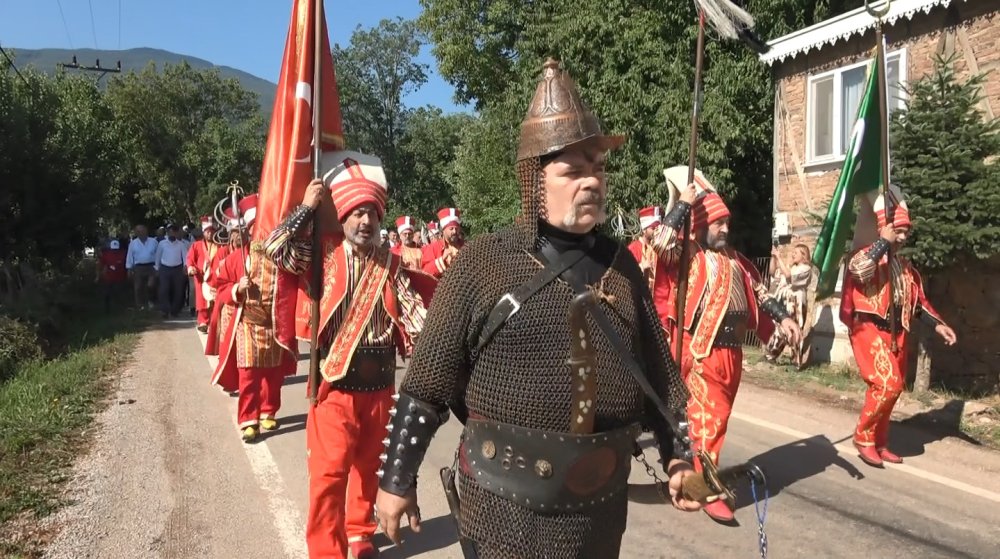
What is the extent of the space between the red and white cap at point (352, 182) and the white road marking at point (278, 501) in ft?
6.38

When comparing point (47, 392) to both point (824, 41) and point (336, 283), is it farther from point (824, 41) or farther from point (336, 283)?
point (824, 41)

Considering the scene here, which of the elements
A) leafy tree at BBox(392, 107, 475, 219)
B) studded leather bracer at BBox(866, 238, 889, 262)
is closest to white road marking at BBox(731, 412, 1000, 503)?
studded leather bracer at BBox(866, 238, 889, 262)

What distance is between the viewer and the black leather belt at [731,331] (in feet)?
17.0

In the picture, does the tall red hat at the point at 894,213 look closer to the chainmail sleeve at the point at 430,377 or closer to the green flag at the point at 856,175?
the green flag at the point at 856,175

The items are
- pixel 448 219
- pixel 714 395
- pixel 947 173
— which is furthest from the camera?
pixel 448 219

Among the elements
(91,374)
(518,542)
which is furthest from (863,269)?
(91,374)

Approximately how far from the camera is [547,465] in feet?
7.66

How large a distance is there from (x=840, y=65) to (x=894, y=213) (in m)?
6.79

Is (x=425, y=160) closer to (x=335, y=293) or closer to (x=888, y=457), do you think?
(x=888, y=457)

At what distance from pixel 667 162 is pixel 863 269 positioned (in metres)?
9.09

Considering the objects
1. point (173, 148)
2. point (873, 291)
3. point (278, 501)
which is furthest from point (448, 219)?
point (173, 148)

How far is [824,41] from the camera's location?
1209 cm

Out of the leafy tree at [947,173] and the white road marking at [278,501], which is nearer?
the white road marking at [278,501]

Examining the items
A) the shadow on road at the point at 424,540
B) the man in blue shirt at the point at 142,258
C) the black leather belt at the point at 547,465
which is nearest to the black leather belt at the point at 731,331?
the shadow on road at the point at 424,540
